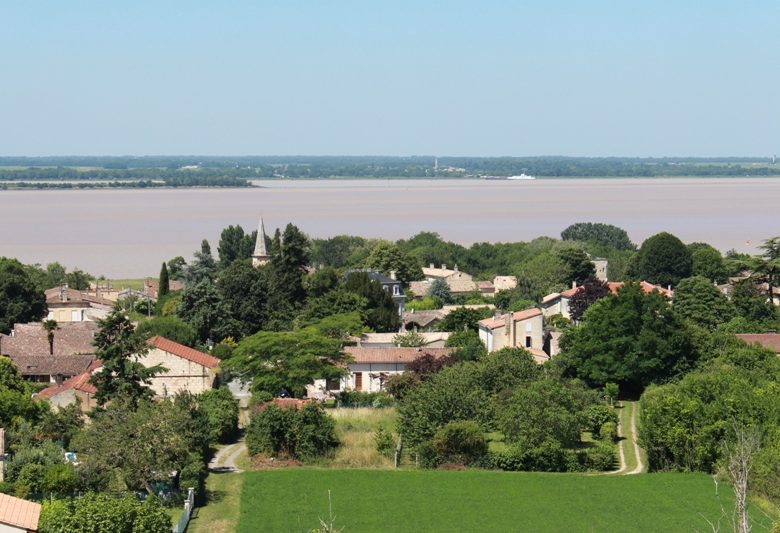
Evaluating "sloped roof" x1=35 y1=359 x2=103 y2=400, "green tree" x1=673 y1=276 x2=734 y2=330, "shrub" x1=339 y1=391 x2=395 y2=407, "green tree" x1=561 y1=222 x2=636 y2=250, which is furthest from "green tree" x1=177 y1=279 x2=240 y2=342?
"green tree" x1=561 y1=222 x2=636 y2=250

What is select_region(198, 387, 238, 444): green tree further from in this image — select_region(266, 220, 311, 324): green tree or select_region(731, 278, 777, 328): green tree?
select_region(731, 278, 777, 328): green tree

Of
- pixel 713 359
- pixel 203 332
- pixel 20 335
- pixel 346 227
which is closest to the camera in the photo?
pixel 713 359

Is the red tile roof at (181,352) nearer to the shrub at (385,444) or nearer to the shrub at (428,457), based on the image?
the shrub at (385,444)

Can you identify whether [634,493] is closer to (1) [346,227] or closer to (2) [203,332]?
(2) [203,332]

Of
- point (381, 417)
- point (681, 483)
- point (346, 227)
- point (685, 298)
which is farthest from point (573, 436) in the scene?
point (346, 227)

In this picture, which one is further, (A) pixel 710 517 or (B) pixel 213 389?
(B) pixel 213 389

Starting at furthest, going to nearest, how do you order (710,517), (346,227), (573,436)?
1. (346,227)
2. (573,436)
3. (710,517)
